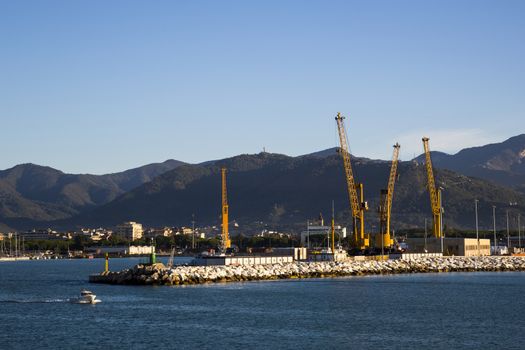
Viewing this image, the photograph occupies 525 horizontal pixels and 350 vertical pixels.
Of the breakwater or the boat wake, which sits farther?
the breakwater

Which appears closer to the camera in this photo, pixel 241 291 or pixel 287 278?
pixel 241 291

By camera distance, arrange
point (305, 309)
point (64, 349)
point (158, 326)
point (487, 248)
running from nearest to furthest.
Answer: point (64, 349) → point (158, 326) → point (305, 309) → point (487, 248)

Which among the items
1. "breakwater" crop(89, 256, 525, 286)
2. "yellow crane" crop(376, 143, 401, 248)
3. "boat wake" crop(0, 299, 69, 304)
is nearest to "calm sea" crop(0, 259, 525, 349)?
"boat wake" crop(0, 299, 69, 304)

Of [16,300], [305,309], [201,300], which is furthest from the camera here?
[16,300]

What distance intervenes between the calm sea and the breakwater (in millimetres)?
3813

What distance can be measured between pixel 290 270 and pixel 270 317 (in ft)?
131

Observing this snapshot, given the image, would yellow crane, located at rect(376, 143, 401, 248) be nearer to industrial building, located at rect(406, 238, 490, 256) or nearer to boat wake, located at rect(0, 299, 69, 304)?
industrial building, located at rect(406, 238, 490, 256)

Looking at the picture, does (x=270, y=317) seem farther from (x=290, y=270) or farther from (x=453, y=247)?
(x=453, y=247)

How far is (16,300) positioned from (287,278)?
30426 mm

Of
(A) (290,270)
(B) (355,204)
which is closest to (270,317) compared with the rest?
(A) (290,270)

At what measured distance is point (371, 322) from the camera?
180 feet

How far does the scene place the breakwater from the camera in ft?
279

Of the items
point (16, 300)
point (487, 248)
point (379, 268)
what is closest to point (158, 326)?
point (16, 300)

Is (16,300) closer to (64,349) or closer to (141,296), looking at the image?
(141,296)
